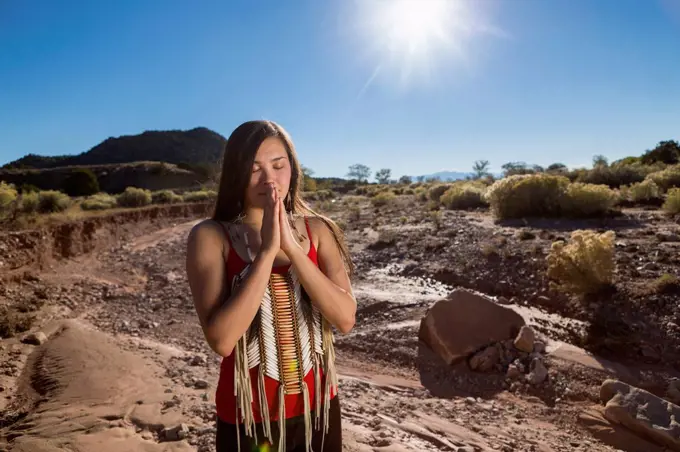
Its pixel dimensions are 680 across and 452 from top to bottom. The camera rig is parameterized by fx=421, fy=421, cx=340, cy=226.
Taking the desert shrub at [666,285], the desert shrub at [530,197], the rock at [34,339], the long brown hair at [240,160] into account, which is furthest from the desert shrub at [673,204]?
the rock at [34,339]

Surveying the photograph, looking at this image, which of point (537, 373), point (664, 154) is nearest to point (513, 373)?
point (537, 373)

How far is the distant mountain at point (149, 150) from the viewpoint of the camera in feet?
215

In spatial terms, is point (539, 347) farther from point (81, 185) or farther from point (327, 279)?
point (81, 185)

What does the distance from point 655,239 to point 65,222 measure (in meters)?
15.8

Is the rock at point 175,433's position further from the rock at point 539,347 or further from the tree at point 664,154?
the tree at point 664,154

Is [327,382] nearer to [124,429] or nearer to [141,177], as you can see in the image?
[124,429]

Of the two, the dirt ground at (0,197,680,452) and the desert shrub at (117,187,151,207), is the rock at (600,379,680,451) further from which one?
the desert shrub at (117,187,151,207)

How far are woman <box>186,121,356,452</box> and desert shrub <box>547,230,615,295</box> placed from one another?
660 cm

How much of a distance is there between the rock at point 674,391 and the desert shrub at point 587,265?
2.03 meters

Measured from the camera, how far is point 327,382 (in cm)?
150

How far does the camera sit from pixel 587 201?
1204 cm

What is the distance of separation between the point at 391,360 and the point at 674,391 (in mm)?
3253

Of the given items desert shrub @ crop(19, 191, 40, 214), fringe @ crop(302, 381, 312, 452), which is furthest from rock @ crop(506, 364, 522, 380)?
desert shrub @ crop(19, 191, 40, 214)

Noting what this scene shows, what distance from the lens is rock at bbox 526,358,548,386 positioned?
16.5ft
